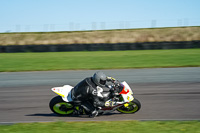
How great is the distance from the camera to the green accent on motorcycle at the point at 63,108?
793 cm

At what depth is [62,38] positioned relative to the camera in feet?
131

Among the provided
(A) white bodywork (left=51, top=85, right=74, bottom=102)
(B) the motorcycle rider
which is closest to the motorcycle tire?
(A) white bodywork (left=51, top=85, right=74, bottom=102)

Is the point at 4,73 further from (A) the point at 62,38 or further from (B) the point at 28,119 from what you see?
(A) the point at 62,38

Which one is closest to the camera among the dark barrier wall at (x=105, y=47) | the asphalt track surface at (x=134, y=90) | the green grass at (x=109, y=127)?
the green grass at (x=109, y=127)

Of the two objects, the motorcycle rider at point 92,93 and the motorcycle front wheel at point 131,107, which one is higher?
the motorcycle rider at point 92,93

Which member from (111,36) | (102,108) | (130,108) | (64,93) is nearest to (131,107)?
(130,108)

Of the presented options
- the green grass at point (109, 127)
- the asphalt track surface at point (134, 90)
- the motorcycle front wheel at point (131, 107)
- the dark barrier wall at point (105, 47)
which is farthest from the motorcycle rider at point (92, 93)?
the dark barrier wall at point (105, 47)

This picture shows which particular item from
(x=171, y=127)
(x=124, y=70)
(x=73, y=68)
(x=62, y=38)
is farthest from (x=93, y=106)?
(x=62, y=38)

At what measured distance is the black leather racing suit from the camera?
7.50 metres

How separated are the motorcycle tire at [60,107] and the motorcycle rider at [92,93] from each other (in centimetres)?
40

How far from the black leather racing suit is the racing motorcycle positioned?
0.40ft

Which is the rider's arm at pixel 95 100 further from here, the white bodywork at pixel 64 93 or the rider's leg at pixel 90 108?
the white bodywork at pixel 64 93

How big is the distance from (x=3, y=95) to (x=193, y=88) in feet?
25.5

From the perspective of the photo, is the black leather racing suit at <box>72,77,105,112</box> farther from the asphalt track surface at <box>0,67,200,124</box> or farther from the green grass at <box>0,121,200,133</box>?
the green grass at <box>0,121,200,133</box>
